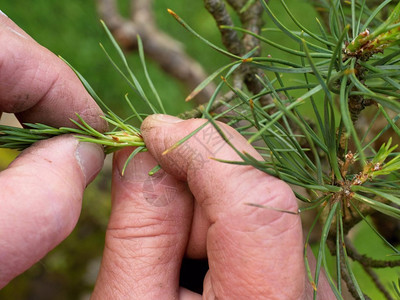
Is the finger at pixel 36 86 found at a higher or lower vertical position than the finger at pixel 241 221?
higher

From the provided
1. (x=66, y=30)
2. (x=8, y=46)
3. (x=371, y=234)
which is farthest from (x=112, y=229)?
(x=66, y=30)

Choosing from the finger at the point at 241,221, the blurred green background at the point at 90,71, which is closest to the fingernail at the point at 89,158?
the finger at the point at 241,221

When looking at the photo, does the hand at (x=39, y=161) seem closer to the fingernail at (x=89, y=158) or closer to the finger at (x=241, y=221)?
the fingernail at (x=89, y=158)

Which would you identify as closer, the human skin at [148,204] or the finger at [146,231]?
the human skin at [148,204]

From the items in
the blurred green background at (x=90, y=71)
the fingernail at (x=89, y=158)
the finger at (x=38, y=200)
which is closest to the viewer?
the finger at (x=38, y=200)

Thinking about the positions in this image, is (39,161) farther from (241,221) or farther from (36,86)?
(241,221)

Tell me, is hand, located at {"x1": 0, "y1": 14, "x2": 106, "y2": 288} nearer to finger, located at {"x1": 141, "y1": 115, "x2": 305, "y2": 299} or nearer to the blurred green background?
finger, located at {"x1": 141, "y1": 115, "x2": 305, "y2": 299}

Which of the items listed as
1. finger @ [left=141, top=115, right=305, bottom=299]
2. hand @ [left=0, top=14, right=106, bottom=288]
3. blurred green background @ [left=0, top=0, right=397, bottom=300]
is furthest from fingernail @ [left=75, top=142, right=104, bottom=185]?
blurred green background @ [left=0, top=0, right=397, bottom=300]
